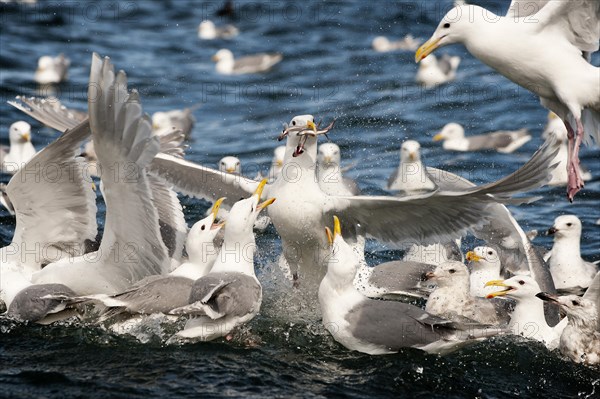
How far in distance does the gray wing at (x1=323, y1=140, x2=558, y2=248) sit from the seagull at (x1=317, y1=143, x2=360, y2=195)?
1113mm

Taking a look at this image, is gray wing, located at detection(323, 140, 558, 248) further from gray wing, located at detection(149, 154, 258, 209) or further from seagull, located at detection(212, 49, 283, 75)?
seagull, located at detection(212, 49, 283, 75)

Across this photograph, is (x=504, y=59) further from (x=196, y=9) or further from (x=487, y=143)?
(x=196, y=9)

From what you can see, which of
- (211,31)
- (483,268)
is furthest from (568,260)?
(211,31)

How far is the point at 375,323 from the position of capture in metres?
7.00

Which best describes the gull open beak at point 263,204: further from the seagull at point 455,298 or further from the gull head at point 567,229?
the gull head at point 567,229

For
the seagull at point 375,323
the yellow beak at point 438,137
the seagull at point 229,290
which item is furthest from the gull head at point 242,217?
the yellow beak at point 438,137

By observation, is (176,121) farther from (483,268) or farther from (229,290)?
(229,290)

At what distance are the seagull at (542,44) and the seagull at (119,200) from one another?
2370 mm

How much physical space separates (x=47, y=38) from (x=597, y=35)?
15.0m

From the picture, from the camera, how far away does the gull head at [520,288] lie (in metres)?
7.84

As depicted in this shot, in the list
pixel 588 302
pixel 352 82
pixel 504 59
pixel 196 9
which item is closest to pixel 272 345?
pixel 588 302

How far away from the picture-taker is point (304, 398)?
660 centimetres

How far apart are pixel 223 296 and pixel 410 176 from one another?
602 cm

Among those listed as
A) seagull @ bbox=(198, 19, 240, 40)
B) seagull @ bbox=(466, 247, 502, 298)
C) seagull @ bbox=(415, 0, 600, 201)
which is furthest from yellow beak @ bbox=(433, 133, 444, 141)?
seagull @ bbox=(198, 19, 240, 40)
